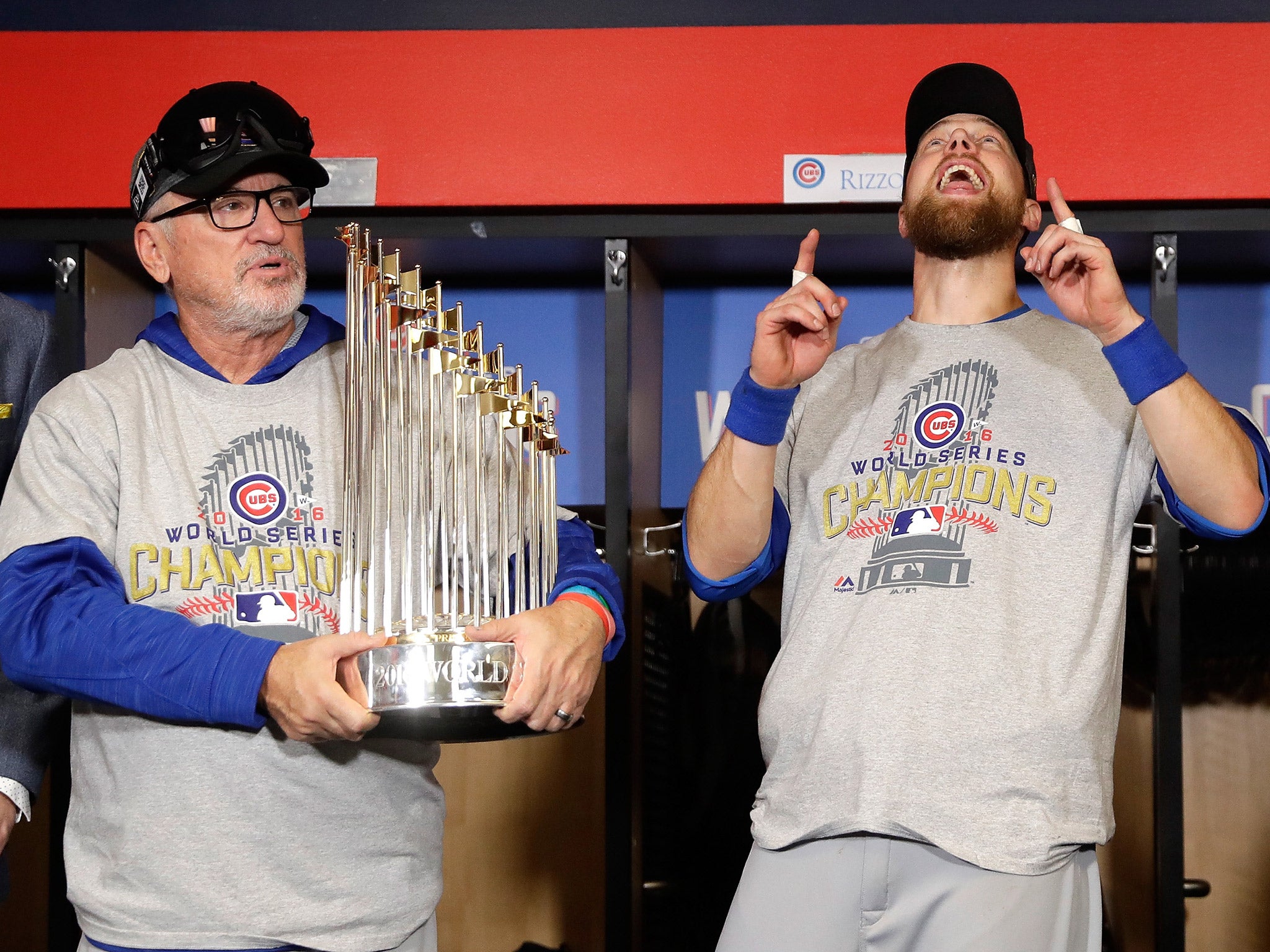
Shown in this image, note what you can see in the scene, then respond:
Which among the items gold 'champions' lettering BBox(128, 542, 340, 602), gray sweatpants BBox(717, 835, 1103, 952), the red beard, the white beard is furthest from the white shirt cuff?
the red beard

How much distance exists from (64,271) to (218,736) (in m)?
1.05

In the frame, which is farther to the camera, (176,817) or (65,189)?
(65,189)

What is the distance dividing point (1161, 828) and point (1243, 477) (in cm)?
74

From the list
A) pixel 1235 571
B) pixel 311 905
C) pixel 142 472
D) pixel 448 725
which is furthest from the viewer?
pixel 1235 571

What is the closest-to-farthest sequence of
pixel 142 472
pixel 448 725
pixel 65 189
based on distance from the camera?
pixel 448 725, pixel 142 472, pixel 65 189

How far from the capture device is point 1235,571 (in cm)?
227

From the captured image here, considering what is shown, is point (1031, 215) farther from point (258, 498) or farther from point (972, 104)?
point (258, 498)

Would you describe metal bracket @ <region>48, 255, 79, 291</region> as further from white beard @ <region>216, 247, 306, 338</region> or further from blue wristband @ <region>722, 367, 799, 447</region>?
blue wristband @ <region>722, 367, 799, 447</region>

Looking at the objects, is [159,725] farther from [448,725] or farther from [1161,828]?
[1161,828]

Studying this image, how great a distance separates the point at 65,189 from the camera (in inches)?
81.5

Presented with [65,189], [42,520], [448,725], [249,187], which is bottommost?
[448,725]

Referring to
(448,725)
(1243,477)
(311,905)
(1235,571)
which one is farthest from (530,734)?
(1235,571)

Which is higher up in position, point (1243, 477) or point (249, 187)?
point (249, 187)

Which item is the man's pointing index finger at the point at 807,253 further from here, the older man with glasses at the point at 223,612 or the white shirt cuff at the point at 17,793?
the white shirt cuff at the point at 17,793
